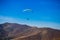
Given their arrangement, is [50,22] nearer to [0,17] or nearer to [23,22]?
[23,22]

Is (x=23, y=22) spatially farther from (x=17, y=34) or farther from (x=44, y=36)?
(x=44, y=36)

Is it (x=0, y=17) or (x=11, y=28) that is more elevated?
(x=0, y=17)

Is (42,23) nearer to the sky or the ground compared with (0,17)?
nearer to the ground

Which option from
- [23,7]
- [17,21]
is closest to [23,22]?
[17,21]

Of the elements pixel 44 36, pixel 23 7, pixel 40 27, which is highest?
pixel 23 7

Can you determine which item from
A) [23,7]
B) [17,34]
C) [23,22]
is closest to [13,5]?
[23,7]

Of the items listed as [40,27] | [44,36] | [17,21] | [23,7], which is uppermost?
[23,7]
